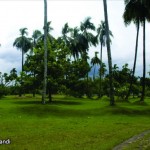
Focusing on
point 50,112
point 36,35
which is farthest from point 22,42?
point 50,112

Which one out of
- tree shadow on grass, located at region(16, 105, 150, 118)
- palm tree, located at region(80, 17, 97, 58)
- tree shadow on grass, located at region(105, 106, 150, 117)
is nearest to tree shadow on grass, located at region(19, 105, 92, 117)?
tree shadow on grass, located at region(16, 105, 150, 118)

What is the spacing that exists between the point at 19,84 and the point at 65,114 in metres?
21.9

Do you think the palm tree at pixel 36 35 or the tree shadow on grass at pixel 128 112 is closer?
the tree shadow on grass at pixel 128 112

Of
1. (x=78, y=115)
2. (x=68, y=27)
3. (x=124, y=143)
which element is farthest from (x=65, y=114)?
(x=68, y=27)

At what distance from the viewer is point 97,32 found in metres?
80.3

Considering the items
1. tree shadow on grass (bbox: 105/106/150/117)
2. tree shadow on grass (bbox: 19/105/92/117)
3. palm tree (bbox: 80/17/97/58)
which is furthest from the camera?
palm tree (bbox: 80/17/97/58)

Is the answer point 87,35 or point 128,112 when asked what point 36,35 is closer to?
point 87,35

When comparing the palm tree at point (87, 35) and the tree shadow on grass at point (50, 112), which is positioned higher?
the palm tree at point (87, 35)

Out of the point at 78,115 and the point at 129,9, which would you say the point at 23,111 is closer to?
the point at 78,115

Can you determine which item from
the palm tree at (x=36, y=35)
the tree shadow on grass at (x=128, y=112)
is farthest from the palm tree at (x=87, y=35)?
the tree shadow on grass at (x=128, y=112)

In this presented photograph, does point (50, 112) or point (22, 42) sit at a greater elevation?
point (22, 42)

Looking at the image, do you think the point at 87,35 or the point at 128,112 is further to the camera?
the point at 87,35

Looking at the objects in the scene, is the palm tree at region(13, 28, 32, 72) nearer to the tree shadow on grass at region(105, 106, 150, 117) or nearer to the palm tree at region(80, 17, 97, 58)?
the palm tree at region(80, 17, 97, 58)

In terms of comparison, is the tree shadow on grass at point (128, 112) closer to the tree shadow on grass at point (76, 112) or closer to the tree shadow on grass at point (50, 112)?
the tree shadow on grass at point (76, 112)
